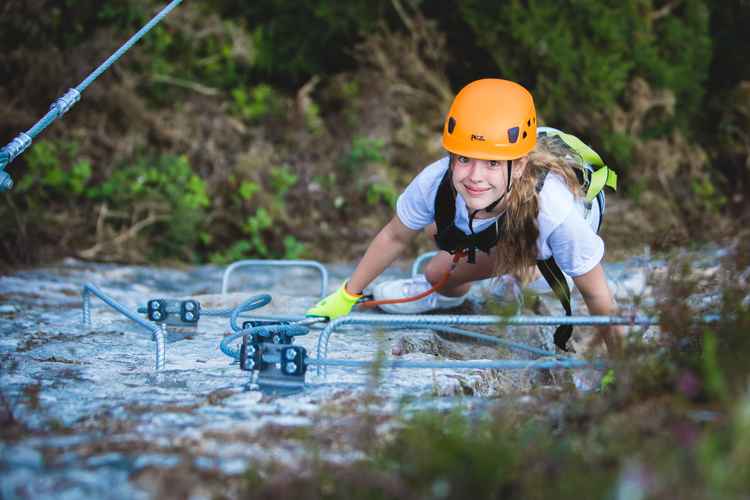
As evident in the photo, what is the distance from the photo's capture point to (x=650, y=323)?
3221 mm

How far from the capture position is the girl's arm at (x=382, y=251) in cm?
459

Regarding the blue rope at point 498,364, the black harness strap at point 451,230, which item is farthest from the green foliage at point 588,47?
the blue rope at point 498,364

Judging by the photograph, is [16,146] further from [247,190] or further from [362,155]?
[362,155]

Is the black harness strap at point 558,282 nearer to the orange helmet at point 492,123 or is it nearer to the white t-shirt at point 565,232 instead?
the white t-shirt at point 565,232

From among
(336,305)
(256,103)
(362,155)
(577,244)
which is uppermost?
(256,103)

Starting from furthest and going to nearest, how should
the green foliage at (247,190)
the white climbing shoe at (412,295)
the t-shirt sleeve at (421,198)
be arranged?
the green foliage at (247,190)
the white climbing shoe at (412,295)
the t-shirt sleeve at (421,198)

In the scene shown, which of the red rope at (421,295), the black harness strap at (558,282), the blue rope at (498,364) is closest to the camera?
the blue rope at (498,364)

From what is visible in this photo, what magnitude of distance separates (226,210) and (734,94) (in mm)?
5051

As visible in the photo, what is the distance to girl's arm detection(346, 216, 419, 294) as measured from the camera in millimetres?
4590

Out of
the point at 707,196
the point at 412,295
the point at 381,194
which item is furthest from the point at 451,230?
the point at 707,196

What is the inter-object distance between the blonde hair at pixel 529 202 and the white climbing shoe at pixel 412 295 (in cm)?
101

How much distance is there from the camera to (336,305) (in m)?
4.73

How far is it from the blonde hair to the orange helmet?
4.4 inches

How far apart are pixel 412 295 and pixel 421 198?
1.12 meters
